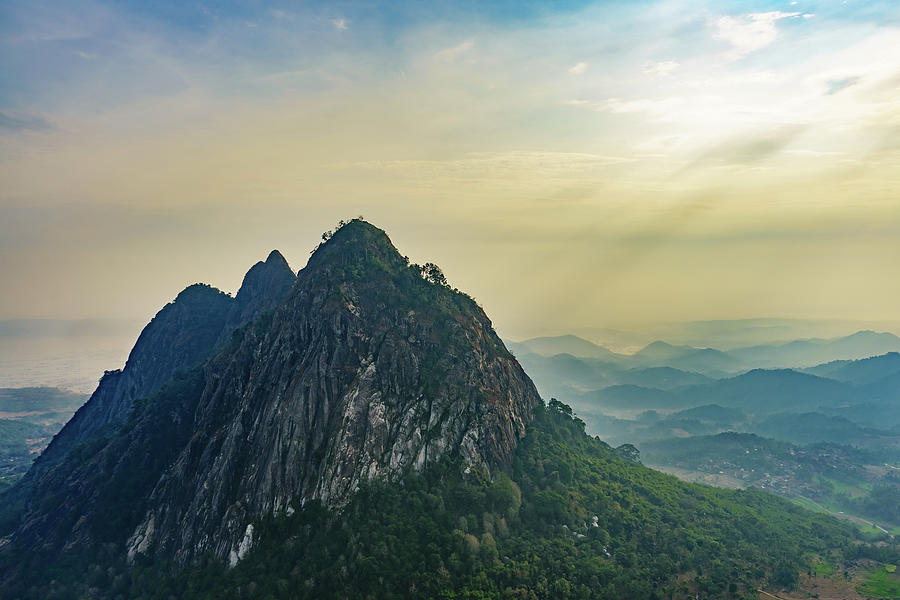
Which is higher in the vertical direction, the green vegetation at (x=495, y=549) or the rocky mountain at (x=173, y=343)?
the rocky mountain at (x=173, y=343)

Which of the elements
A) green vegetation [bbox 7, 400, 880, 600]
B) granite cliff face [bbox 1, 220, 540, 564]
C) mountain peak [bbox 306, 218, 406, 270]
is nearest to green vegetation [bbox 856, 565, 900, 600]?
green vegetation [bbox 7, 400, 880, 600]

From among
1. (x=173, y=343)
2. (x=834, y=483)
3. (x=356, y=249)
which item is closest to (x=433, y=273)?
(x=356, y=249)

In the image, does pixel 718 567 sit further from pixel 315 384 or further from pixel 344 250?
pixel 344 250

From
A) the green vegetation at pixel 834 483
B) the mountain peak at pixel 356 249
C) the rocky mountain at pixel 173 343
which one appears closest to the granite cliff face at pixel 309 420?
the mountain peak at pixel 356 249

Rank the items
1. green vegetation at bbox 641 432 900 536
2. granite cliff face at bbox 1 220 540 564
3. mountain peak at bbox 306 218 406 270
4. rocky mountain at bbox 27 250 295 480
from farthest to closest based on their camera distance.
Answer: green vegetation at bbox 641 432 900 536
rocky mountain at bbox 27 250 295 480
mountain peak at bbox 306 218 406 270
granite cliff face at bbox 1 220 540 564

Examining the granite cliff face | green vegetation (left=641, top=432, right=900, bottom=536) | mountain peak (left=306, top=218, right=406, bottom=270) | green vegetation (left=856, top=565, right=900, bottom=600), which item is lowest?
green vegetation (left=856, top=565, right=900, bottom=600)

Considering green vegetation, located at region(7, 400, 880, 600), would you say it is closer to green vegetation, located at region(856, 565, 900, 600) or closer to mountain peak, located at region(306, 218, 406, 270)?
green vegetation, located at region(856, 565, 900, 600)

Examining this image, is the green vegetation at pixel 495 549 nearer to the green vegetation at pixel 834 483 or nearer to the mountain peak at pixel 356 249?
the mountain peak at pixel 356 249
